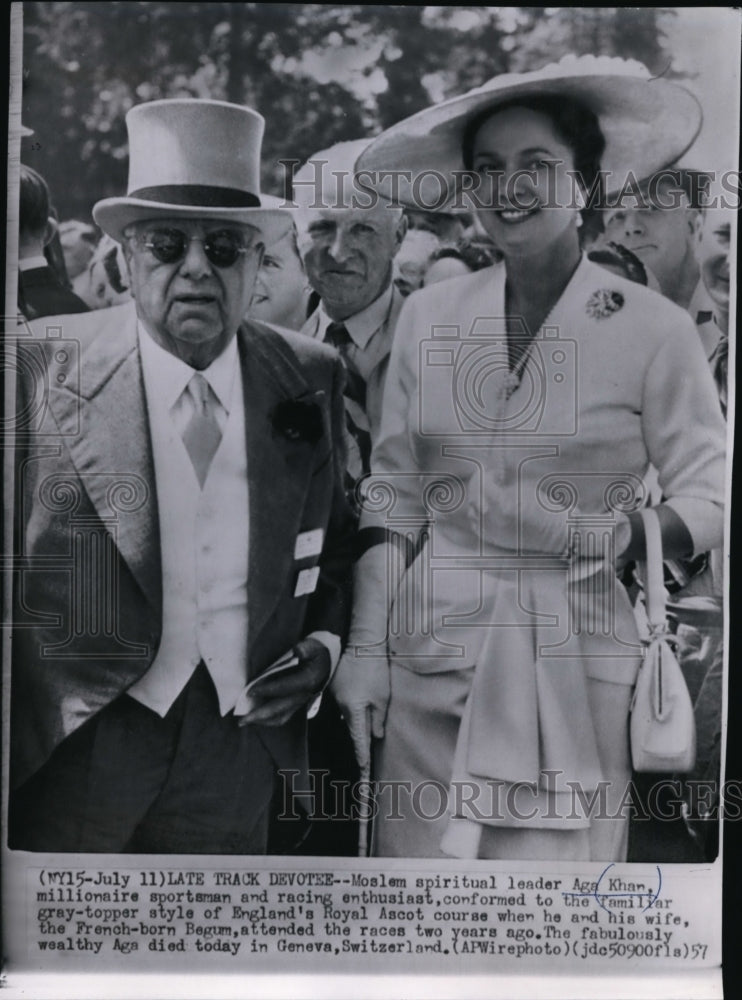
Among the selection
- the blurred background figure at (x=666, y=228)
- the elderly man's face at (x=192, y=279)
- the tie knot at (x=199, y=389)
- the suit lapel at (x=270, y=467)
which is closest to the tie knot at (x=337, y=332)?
the suit lapel at (x=270, y=467)

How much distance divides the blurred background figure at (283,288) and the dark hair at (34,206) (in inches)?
23.9

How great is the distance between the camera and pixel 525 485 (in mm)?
3279

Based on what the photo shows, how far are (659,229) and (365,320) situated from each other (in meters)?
0.83

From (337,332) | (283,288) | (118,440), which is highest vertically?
(283,288)

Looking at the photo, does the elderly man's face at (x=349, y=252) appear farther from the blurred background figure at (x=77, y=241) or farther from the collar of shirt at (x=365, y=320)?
the blurred background figure at (x=77, y=241)

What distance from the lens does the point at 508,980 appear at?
3318 millimetres

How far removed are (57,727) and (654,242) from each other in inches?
82.3

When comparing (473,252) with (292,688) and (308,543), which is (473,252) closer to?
(308,543)

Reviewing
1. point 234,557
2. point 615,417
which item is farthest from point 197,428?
point 615,417

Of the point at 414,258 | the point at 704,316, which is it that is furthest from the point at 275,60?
the point at 704,316

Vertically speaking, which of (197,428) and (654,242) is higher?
(654,242)

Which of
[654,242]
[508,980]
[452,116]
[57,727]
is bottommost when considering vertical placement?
[508,980]

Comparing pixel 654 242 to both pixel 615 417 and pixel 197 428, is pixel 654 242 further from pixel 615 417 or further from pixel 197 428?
pixel 197 428

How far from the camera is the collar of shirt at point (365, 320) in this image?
3.30 m
